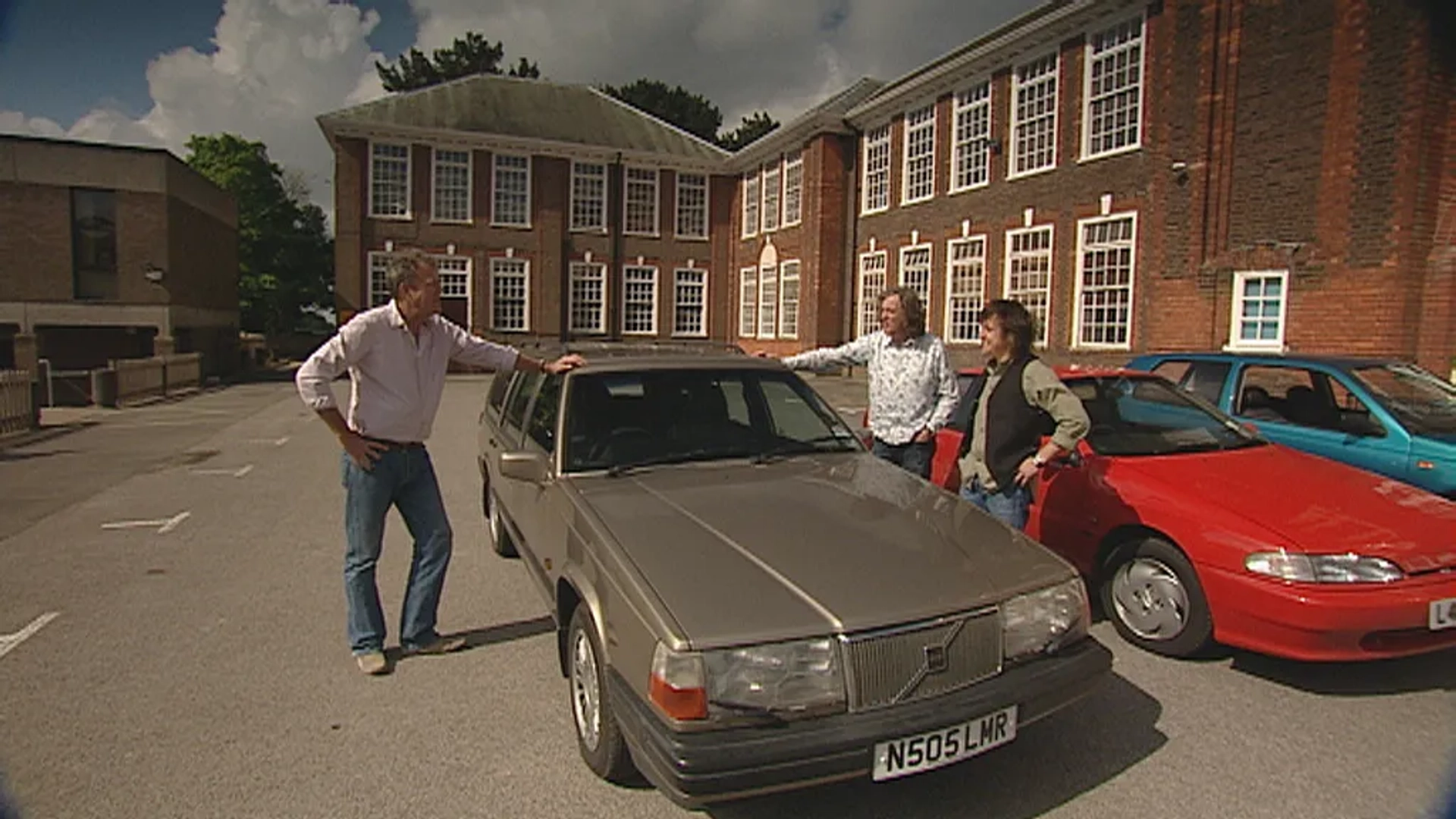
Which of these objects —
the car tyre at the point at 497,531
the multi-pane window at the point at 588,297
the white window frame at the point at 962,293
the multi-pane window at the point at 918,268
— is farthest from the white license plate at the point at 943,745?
the multi-pane window at the point at 588,297

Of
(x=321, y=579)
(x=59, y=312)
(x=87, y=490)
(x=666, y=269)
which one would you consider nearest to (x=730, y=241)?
(x=666, y=269)

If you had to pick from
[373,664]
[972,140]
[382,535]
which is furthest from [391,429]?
[972,140]

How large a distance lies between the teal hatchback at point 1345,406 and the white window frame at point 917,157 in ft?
54.4

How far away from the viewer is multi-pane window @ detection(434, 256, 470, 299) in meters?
31.3

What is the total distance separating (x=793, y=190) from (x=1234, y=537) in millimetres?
26377

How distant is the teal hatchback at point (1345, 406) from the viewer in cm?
576

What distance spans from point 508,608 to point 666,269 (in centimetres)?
3049

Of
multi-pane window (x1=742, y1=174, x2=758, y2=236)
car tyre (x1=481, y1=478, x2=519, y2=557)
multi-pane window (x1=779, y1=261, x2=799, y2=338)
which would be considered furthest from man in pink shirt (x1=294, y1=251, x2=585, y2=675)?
multi-pane window (x1=742, y1=174, x2=758, y2=236)

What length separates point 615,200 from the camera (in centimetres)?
3366

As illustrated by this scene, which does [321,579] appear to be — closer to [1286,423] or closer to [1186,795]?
[1186,795]

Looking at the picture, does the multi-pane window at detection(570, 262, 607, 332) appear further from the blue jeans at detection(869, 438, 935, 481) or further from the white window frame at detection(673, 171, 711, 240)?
the blue jeans at detection(869, 438, 935, 481)

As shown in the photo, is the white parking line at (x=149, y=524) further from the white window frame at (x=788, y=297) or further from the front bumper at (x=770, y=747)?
the white window frame at (x=788, y=297)

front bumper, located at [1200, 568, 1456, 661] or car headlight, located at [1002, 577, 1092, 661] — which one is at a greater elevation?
car headlight, located at [1002, 577, 1092, 661]

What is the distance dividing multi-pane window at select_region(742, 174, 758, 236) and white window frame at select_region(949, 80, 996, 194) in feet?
38.6
